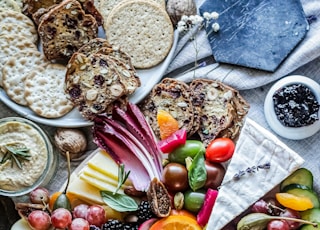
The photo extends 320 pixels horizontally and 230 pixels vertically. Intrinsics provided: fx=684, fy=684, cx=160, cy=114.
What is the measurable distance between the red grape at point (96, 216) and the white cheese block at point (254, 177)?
35 cm

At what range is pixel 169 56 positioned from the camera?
7.79 ft

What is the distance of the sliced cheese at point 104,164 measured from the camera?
2268 mm

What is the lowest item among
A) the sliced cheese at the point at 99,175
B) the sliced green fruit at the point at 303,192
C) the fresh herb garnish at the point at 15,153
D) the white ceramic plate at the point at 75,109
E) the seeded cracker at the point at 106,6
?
the sliced green fruit at the point at 303,192

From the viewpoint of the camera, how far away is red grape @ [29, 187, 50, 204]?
89.6 inches

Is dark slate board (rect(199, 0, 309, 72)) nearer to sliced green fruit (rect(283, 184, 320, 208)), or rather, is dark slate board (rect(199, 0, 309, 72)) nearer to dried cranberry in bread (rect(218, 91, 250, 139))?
dried cranberry in bread (rect(218, 91, 250, 139))

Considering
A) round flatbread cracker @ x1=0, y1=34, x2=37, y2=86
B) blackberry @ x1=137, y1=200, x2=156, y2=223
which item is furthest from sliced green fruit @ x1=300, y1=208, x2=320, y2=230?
round flatbread cracker @ x1=0, y1=34, x2=37, y2=86

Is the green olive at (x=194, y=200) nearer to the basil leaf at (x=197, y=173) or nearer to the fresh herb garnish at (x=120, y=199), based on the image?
the basil leaf at (x=197, y=173)

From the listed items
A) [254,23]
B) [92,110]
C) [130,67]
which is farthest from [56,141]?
[254,23]

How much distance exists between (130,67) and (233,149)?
0.45 metres

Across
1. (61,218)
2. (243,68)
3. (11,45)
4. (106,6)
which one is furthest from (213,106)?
(11,45)

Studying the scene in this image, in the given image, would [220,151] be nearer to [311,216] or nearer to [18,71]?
[311,216]

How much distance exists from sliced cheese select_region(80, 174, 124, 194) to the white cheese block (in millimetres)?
343

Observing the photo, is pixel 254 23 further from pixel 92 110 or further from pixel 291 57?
pixel 92 110

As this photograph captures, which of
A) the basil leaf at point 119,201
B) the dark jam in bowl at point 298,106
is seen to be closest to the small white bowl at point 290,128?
the dark jam in bowl at point 298,106
